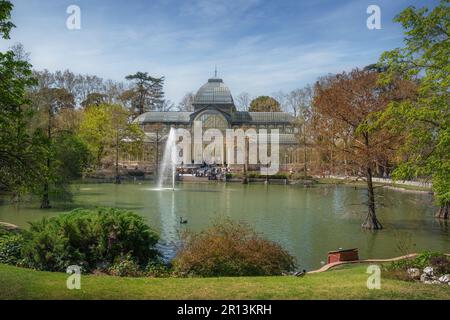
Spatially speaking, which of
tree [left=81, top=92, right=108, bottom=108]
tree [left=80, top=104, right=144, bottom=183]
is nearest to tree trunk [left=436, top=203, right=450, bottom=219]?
tree [left=80, top=104, right=144, bottom=183]

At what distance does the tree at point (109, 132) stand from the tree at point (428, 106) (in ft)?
150

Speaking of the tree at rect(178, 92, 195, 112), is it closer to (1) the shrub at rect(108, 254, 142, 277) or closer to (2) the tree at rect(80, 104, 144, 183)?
(2) the tree at rect(80, 104, 144, 183)

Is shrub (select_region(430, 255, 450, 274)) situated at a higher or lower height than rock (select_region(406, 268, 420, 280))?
higher

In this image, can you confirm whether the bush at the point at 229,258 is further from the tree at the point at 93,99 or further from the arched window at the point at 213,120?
the tree at the point at 93,99

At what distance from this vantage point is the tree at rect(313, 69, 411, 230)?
22.6 m

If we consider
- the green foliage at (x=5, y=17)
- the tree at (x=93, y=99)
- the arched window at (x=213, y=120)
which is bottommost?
the green foliage at (x=5, y=17)

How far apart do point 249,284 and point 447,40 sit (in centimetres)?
759

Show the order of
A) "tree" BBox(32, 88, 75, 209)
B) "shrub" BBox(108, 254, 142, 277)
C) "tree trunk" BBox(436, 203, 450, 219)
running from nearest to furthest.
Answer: "tree" BBox(32, 88, 75, 209) → "shrub" BBox(108, 254, 142, 277) → "tree trunk" BBox(436, 203, 450, 219)

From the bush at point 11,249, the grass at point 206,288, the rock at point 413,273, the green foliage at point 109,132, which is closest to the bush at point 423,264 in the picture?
the rock at point 413,273

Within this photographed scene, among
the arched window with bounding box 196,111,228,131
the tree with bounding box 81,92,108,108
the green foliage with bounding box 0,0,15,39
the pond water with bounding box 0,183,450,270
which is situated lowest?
the pond water with bounding box 0,183,450,270

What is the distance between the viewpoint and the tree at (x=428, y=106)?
1104 centimetres

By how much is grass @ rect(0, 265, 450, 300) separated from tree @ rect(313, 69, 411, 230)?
13319 millimetres
